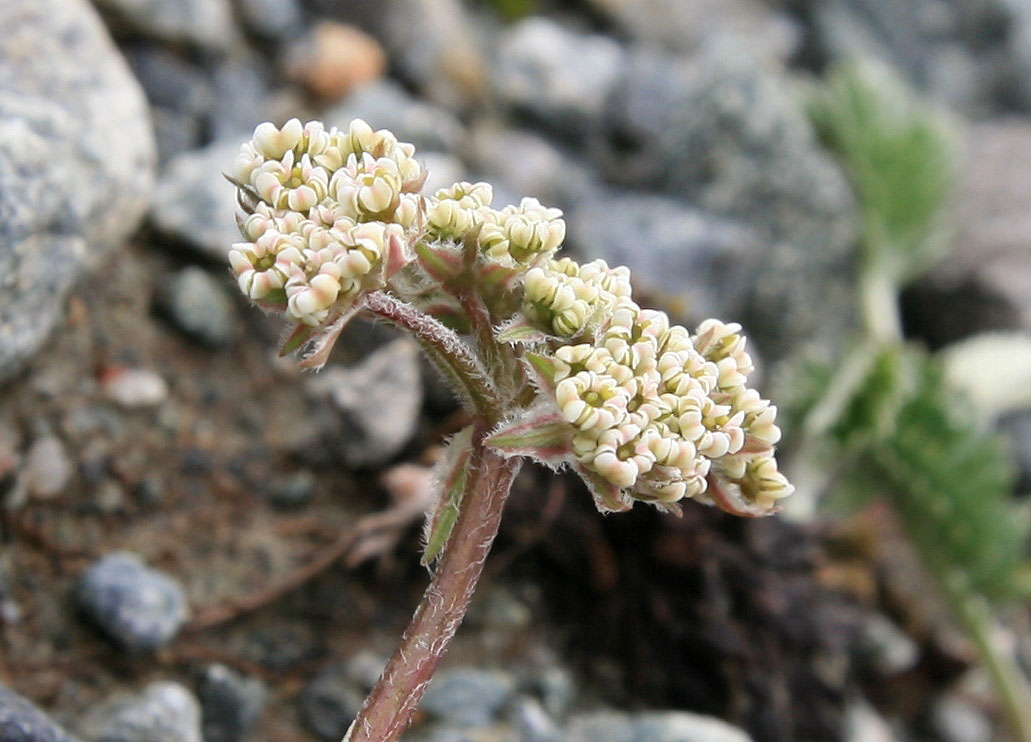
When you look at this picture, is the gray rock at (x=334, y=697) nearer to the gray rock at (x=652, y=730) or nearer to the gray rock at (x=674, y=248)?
the gray rock at (x=652, y=730)

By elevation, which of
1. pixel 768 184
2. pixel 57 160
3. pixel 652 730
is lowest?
pixel 652 730

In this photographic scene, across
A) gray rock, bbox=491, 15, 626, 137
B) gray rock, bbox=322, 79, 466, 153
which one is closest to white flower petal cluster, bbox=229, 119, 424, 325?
gray rock, bbox=322, 79, 466, 153

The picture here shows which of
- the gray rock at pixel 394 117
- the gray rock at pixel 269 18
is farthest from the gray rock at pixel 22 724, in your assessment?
the gray rock at pixel 269 18

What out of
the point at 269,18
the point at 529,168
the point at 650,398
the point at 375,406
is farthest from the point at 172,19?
the point at 650,398

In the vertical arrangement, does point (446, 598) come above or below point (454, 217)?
below

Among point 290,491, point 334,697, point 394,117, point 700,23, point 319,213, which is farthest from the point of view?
point 700,23

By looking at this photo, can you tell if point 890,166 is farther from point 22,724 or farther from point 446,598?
point 22,724
